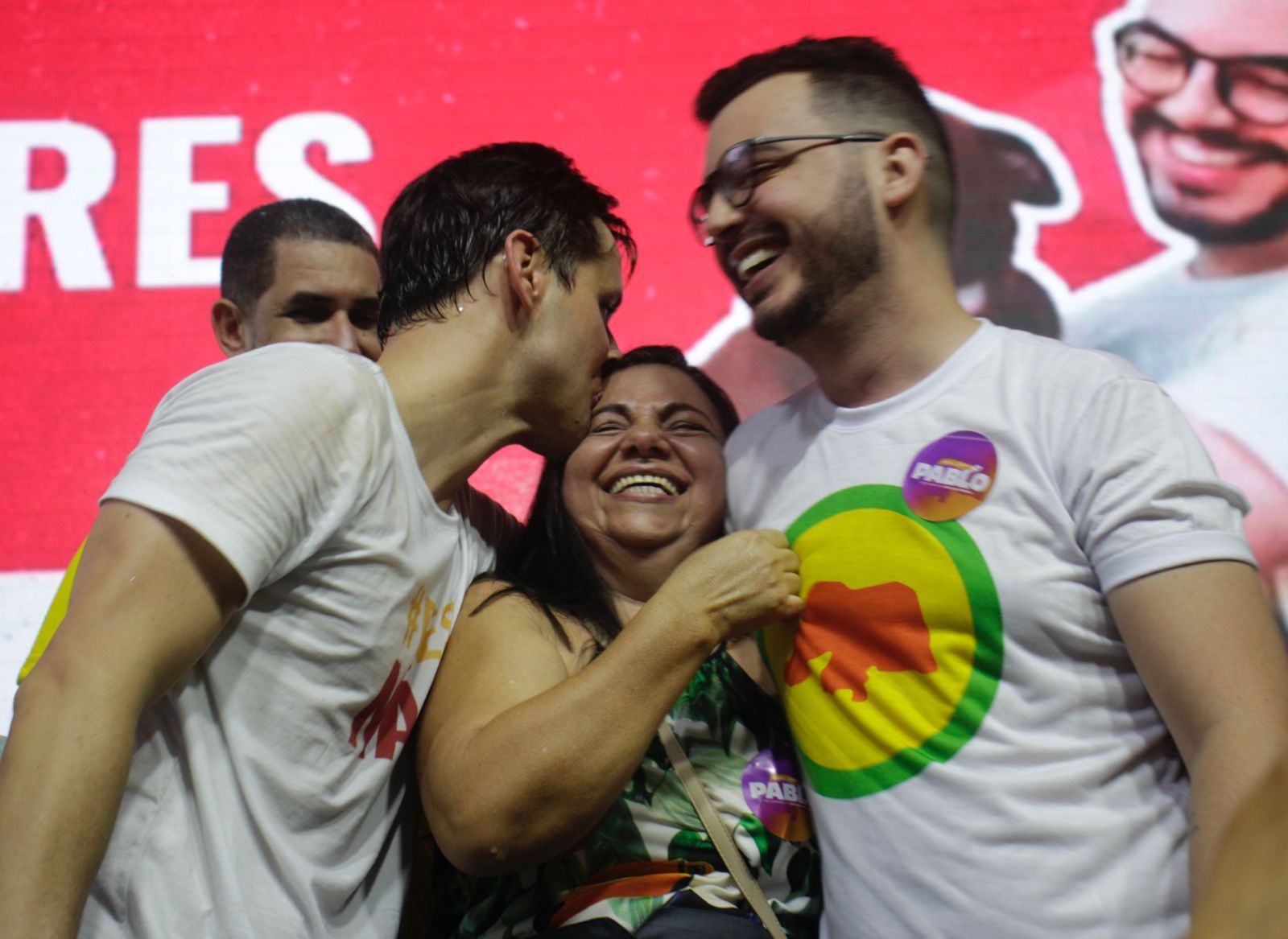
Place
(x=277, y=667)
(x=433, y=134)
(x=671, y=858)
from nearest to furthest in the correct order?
(x=277, y=667), (x=671, y=858), (x=433, y=134)

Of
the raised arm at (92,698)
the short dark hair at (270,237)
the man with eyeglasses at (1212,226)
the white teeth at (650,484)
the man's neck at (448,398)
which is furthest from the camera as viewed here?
the man with eyeglasses at (1212,226)

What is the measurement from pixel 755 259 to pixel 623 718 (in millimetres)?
616

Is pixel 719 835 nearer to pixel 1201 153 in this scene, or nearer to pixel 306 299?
pixel 306 299

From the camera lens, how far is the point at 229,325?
6.87 feet

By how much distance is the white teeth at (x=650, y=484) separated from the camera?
65.0 inches

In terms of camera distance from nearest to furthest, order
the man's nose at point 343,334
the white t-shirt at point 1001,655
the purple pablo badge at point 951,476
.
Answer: the white t-shirt at point 1001,655 < the purple pablo badge at point 951,476 < the man's nose at point 343,334

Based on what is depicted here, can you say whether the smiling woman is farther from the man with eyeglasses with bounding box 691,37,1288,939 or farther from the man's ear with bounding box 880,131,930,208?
the man's ear with bounding box 880,131,930,208

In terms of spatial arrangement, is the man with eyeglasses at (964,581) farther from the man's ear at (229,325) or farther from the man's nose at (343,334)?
the man's ear at (229,325)

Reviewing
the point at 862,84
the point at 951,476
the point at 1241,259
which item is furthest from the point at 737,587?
the point at 1241,259

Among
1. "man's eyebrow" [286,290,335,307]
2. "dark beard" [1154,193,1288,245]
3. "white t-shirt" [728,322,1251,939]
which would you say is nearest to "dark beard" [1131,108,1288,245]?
"dark beard" [1154,193,1288,245]

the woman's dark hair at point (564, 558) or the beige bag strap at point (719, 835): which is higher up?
the woman's dark hair at point (564, 558)

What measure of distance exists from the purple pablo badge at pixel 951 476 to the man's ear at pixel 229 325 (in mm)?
1361

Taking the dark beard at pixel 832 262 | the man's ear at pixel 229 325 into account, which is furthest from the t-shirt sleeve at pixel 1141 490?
the man's ear at pixel 229 325

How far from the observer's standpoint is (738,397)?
228 cm
